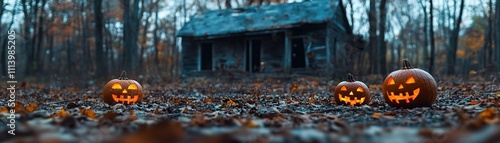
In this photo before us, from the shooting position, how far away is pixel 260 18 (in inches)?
620

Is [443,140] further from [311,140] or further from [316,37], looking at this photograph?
[316,37]

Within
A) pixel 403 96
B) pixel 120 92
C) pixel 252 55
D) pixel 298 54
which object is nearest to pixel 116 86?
pixel 120 92

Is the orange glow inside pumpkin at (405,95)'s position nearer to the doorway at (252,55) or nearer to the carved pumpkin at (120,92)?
the carved pumpkin at (120,92)

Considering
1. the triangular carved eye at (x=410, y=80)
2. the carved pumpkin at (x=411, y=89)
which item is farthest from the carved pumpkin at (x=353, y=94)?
the triangular carved eye at (x=410, y=80)

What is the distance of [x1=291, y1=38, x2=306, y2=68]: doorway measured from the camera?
16125 millimetres

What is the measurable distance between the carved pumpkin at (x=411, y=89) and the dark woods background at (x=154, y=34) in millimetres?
9058

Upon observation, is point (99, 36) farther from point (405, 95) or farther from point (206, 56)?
point (405, 95)

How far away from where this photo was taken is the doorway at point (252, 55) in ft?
52.7

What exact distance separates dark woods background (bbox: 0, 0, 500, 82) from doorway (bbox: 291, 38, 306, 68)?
2.15m

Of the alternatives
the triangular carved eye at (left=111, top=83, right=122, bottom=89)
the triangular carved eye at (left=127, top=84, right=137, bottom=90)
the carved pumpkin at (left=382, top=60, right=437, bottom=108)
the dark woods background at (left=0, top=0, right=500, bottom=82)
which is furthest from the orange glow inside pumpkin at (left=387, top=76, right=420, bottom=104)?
the dark woods background at (left=0, top=0, right=500, bottom=82)

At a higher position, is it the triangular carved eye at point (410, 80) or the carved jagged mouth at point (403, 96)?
the triangular carved eye at point (410, 80)

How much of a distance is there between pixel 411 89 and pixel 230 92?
4899mm

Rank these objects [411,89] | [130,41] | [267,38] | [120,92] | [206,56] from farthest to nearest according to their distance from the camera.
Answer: [206,56]
[267,38]
[130,41]
[120,92]
[411,89]

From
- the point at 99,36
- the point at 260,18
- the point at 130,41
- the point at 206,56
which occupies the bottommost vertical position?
the point at 206,56
